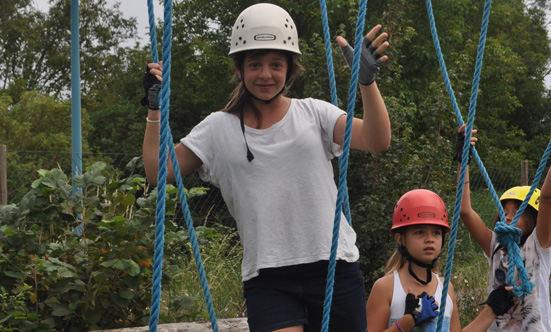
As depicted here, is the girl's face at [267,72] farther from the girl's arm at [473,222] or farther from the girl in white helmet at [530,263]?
the girl's arm at [473,222]

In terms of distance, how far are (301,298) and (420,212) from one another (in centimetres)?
113

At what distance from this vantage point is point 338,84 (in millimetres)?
8883

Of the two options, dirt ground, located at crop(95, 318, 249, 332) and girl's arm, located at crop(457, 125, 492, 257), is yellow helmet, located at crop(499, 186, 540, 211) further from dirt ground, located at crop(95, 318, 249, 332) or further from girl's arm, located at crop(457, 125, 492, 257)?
dirt ground, located at crop(95, 318, 249, 332)

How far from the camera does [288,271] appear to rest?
249 cm

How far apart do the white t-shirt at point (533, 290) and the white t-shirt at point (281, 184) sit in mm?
1240

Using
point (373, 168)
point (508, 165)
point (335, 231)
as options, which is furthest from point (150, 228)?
point (508, 165)

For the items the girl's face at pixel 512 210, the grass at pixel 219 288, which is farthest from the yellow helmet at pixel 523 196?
the grass at pixel 219 288

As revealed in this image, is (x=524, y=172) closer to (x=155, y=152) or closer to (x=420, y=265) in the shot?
(x=420, y=265)

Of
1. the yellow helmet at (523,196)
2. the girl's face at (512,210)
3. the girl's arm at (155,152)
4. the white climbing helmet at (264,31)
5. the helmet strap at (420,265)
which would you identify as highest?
the white climbing helmet at (264,31)

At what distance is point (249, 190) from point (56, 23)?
2510cm

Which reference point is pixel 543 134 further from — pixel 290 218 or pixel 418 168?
pixel 290 218

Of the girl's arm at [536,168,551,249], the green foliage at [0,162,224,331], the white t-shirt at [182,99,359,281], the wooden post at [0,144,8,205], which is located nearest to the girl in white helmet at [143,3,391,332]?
the white t-shirt at [182,99,359,281]

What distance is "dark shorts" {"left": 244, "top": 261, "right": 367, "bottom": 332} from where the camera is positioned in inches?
97.4

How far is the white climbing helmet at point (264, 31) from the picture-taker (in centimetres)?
253
